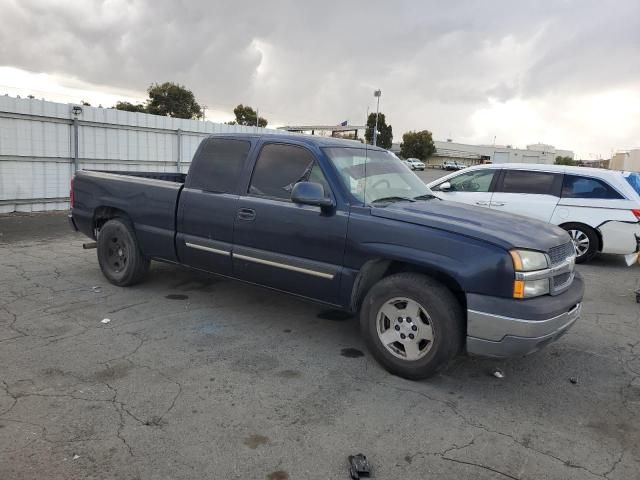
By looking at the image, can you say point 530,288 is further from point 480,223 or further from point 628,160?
point 628,160

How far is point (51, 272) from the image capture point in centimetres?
641

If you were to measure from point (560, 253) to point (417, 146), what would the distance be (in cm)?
7587

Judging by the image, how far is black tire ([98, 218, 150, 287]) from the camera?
5.64 m

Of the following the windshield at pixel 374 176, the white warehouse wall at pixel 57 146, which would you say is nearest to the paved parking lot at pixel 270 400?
the windshield at pixel 374 176

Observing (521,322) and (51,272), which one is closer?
(521,322)

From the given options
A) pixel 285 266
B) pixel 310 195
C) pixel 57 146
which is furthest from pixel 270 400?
pixel 57 146

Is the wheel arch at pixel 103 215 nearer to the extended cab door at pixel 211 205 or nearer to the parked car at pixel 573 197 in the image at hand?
the extended cab door at pixel 211 205

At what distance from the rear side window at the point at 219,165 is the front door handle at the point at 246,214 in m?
0.30

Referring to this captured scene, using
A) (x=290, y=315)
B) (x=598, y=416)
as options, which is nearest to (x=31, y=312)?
(x=290, y=315)

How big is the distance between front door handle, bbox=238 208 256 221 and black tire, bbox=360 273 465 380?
4.53 ft

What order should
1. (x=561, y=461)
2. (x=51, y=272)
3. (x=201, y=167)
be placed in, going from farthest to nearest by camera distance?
(x=51, y=272) < (x=201, y=167) < (x=561, y=461)

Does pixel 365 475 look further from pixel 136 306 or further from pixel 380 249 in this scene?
pixel 136 306

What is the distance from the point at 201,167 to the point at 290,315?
185 cm

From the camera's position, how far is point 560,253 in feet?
12.5
